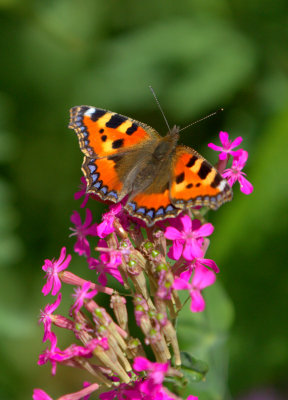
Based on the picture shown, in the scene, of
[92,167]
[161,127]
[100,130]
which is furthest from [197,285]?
[161,127]

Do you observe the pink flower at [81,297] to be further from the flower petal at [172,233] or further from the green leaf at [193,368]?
the green leaf at [193,368]

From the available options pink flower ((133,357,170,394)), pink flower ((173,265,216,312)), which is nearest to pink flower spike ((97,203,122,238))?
pink flower ((173,265,216,312))

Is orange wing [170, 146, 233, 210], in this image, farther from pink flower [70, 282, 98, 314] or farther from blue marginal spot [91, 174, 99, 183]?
pink flower [70, 282, 98, 314]

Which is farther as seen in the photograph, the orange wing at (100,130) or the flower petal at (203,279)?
the orange wing at (100,130)

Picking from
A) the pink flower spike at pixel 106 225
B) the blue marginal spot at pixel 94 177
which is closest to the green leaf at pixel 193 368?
the pink flower spike at pixel 106 225

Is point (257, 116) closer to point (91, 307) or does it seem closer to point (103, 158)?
point (103, 158)

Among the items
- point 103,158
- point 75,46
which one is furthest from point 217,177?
point 75,46
